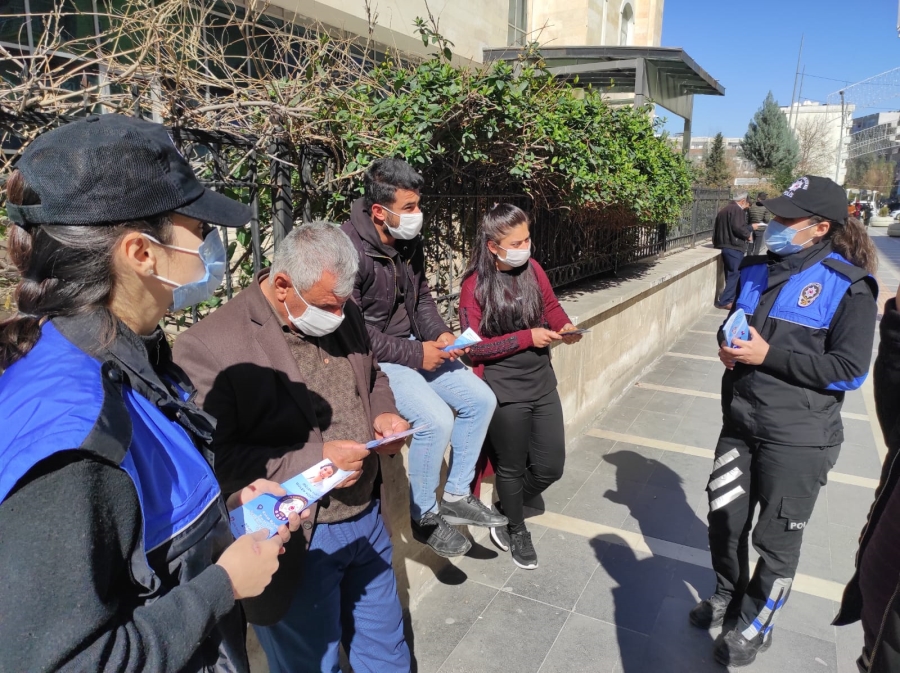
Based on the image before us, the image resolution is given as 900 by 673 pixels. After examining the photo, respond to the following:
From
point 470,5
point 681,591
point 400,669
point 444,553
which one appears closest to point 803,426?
point 681,591

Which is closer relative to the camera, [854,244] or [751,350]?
[751,350]

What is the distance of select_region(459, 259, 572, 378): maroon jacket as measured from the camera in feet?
10.9

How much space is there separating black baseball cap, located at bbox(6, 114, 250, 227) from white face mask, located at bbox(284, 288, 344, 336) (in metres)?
0.76

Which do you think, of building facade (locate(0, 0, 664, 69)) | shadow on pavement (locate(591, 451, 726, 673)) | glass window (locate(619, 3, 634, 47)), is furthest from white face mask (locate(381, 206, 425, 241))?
glass window (locate(619, 3, 634, 47))

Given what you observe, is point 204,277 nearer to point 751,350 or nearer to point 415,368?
point 415,368

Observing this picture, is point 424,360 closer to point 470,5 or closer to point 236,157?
point 236,157

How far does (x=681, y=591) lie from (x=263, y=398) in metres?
2.73

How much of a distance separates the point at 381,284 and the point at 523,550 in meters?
1.89

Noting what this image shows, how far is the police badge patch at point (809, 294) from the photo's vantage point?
Answer: 2682mm

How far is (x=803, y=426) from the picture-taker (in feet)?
8.83

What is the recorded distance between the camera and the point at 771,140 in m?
36.1

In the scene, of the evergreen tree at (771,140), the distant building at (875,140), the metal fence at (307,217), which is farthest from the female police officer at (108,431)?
the distant building at (875,140)

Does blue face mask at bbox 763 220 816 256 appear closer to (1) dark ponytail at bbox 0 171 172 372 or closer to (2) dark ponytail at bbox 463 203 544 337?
(2) dark ponytail at bbox 463 203 544 337

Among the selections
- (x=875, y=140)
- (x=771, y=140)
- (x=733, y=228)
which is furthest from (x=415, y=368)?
(x=875, y=140)
